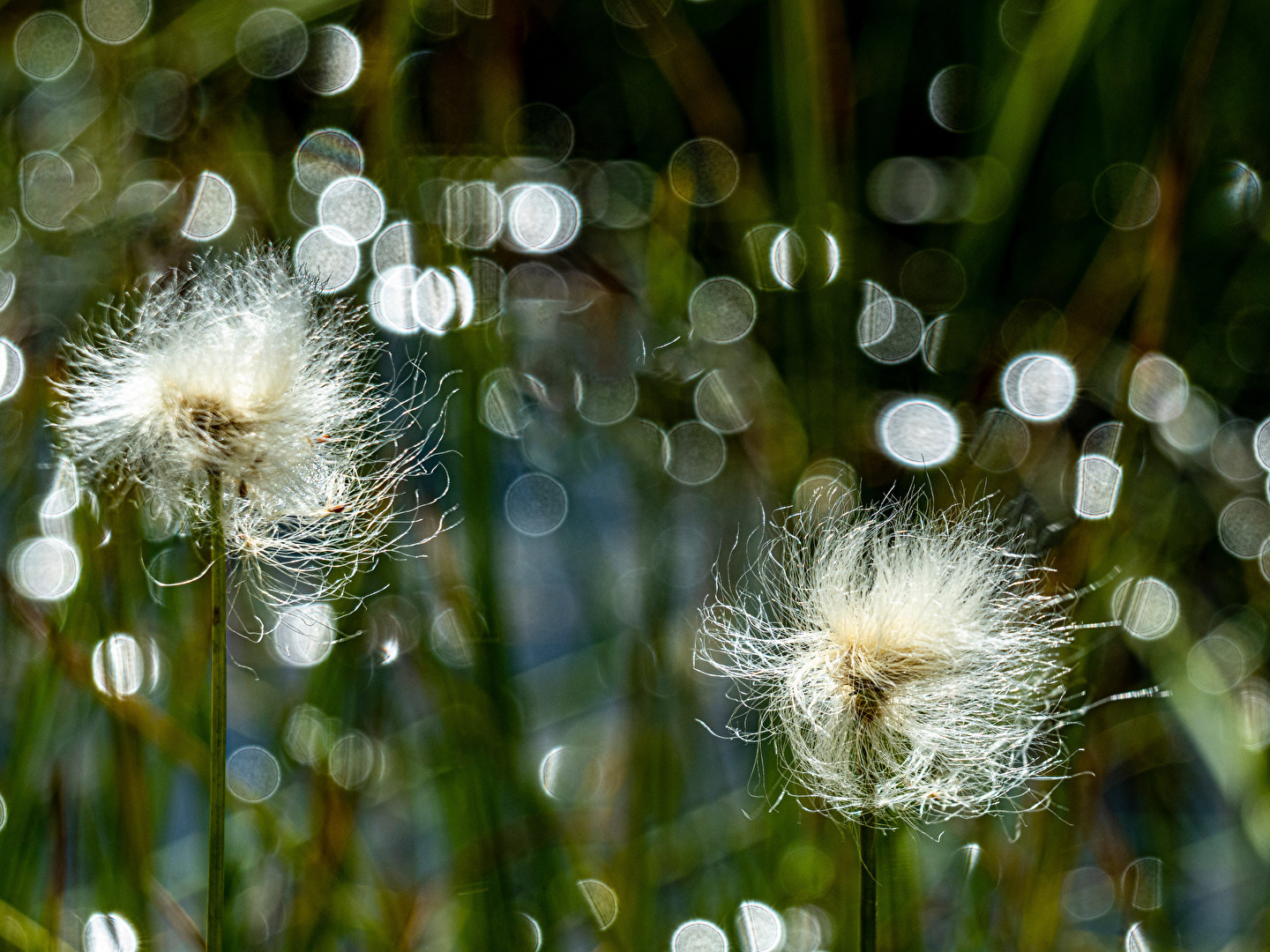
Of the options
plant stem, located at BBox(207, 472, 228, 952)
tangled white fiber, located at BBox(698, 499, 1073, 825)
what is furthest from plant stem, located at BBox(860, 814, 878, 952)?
plant stem, located at BBox(207, 472, 228, 952)

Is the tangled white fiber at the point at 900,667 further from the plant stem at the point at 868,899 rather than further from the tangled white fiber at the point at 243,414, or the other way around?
the tangled white fiber at the point at 243,414

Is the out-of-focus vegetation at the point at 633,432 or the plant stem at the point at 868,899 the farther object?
the out-of-focus vegetation at the point at 633,432

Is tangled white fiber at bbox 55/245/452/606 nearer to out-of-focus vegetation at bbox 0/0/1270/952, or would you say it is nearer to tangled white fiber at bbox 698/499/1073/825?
out-of-focus vegetation at bbox 0/0/1270/952

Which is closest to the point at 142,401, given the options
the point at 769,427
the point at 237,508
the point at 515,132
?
the point at 237,508

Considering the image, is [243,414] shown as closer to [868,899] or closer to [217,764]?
[217,764]

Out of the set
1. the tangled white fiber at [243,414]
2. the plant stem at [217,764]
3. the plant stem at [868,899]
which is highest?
the tangled white fiber at [243,414]

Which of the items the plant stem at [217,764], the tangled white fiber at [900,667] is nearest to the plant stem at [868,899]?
the tangled white fiber at [900,667]

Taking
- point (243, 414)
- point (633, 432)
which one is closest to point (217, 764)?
point (243, 414)

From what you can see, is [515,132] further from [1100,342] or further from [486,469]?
[486,469]
